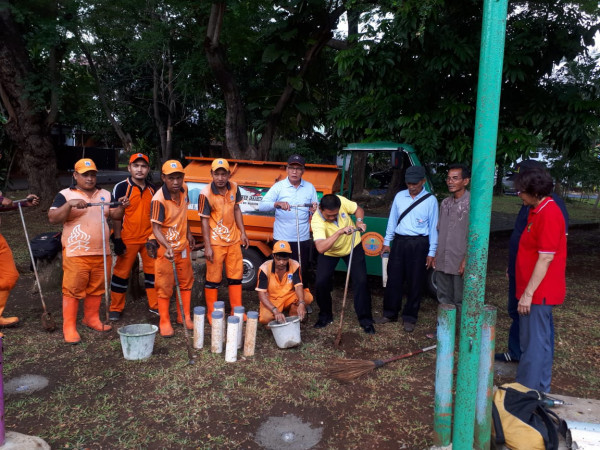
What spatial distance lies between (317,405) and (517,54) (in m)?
5.66

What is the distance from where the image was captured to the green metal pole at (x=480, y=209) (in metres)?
2.33

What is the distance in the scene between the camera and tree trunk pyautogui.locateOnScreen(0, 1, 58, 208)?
36.8ft

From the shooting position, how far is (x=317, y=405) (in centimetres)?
375

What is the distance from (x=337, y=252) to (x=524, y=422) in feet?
8.69

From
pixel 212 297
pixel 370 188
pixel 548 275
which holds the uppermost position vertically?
pixel 370 188

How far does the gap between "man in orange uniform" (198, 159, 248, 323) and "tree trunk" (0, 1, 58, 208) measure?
8.66 metres

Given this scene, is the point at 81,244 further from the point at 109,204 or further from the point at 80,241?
the point at 109,204

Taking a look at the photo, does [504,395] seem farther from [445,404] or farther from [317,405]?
[317,405]

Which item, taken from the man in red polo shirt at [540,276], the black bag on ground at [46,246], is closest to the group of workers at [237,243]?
the man in red polo shirt at [540,276]

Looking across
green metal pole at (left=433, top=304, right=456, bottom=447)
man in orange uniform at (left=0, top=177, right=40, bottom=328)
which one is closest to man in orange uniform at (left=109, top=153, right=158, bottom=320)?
man in orange uniform at (left=0, top=177, right=40, bottom=328)

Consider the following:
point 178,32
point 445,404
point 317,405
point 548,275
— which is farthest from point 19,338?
point 178,32

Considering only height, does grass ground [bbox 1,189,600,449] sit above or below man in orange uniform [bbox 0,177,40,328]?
below

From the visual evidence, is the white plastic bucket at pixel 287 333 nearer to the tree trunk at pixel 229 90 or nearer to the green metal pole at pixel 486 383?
the green metal pole at pixel 486 383

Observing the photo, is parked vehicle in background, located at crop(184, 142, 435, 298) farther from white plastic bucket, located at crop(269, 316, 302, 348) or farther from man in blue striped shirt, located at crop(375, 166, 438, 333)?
white plastic bucket, located at crop(269, 316, 302, 348)
